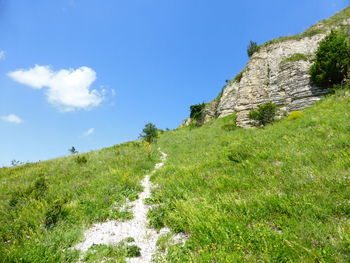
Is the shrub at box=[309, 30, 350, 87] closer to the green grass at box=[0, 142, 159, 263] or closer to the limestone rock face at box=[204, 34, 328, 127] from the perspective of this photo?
the limestone rock face at box=[204, 34, 328, 127]

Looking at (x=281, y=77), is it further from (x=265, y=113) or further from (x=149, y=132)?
(x=149, y=132)

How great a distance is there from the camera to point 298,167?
6.70m

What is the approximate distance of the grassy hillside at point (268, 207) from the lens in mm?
3459

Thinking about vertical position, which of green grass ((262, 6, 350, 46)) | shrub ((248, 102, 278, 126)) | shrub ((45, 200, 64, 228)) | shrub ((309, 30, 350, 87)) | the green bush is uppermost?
green grass ((262, 6, 350, 46))

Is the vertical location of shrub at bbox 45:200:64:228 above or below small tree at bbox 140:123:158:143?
below

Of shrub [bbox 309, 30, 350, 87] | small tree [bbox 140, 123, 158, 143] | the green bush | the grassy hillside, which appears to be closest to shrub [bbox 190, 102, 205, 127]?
small tree [bbox 140, 123, 158, 143]

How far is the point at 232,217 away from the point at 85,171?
417 inches

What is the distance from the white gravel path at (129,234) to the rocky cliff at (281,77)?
2250 centimetres

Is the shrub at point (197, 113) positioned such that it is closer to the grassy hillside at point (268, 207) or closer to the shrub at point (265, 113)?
the shrub at point (265, 113)

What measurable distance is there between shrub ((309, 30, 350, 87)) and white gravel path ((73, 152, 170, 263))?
88.3 feet

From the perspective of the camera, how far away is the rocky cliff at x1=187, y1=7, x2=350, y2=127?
968 inches

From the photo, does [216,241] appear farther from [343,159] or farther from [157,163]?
[157,163]

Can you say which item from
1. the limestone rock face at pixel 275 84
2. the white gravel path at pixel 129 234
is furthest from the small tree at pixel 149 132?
the white gravel path at pixel 129 234

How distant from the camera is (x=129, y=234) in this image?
533cm
